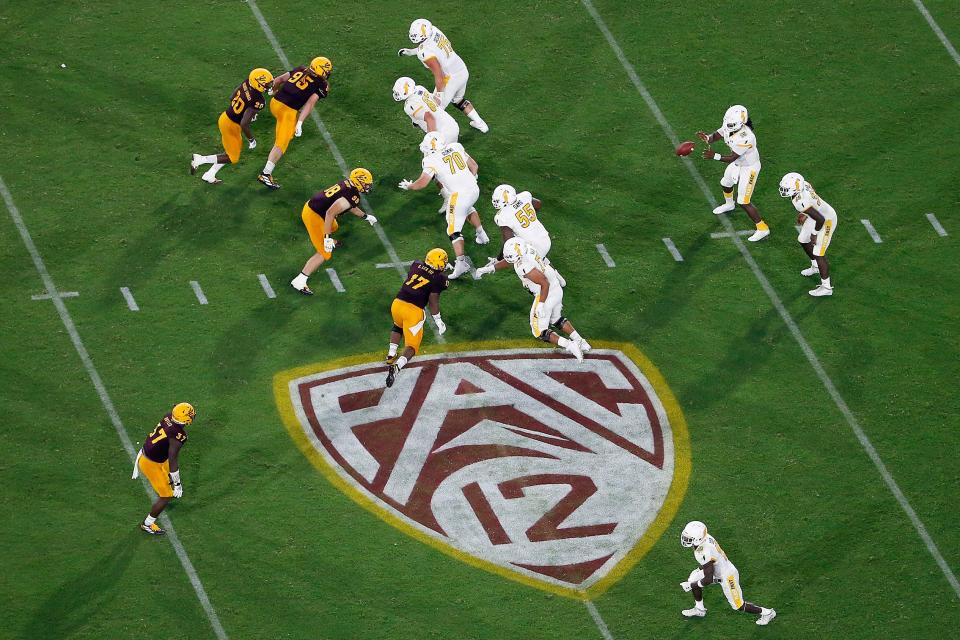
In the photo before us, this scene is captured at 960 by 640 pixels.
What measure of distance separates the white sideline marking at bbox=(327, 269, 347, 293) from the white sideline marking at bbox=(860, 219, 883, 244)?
7.25 m

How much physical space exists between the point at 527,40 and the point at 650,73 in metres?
1.91

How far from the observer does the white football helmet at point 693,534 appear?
55.7 ft

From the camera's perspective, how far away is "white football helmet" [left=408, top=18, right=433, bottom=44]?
70.3ft

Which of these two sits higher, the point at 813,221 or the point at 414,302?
→ the point at 414,302

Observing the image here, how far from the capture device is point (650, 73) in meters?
23.2

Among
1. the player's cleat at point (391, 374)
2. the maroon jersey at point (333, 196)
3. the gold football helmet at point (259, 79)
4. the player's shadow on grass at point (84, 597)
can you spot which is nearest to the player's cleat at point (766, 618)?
the player's cleat at point (391, 374)

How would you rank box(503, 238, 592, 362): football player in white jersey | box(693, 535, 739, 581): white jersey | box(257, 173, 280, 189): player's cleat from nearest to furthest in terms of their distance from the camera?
box(693, 535, 739, 581): white jersey, box(503, 238, 592, 362): football player in white jersey, box(257, 173, 280, 189): player's cleat

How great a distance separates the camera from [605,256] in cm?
2092

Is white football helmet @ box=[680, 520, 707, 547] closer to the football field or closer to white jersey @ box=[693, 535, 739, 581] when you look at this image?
white jersey @ box=[693, 535, 739, 581]

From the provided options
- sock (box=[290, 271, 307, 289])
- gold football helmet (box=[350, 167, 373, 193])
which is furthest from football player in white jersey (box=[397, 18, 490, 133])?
sock (box=[290, 271, 307, 289])

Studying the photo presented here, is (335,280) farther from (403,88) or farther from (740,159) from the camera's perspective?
(740,159)

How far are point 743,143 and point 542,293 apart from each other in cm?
371

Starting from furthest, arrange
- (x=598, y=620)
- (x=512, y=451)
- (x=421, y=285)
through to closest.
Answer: (x=421, y=285) < (x=512, y=451) < (x=598, y=620)

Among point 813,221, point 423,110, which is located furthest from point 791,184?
point 423,110
